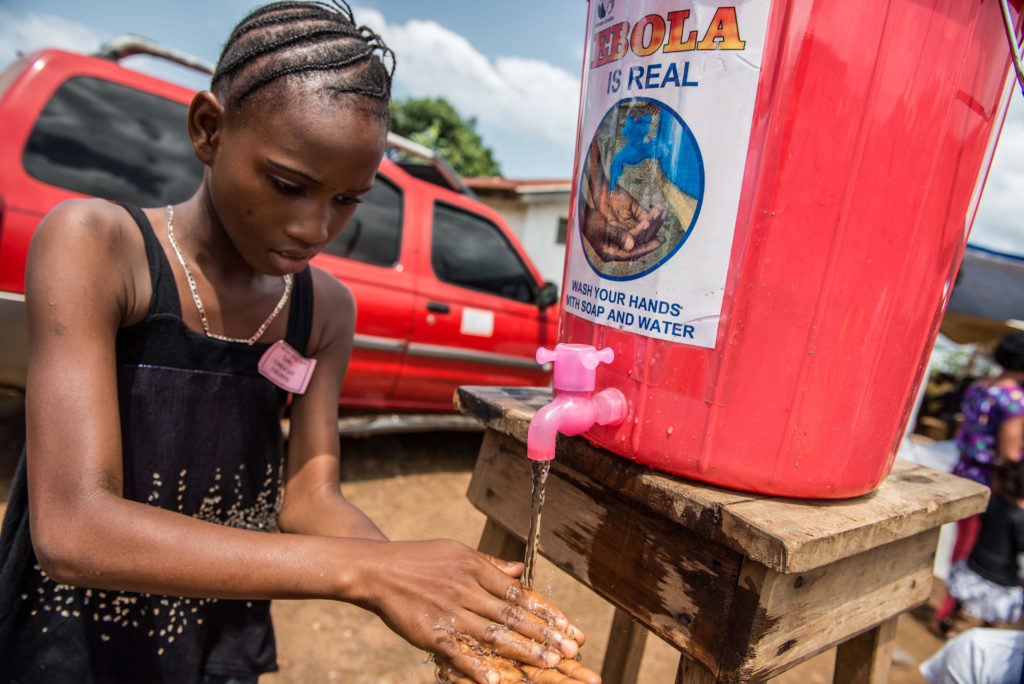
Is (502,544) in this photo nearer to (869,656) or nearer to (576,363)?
(576,363)

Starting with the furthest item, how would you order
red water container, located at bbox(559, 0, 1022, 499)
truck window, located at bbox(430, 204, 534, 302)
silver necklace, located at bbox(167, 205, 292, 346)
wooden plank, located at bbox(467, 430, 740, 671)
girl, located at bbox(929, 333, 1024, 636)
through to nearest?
truck window, located at bbox(430, 204, 534, 302) < girl, located at bbox(929, 333, 1024, 636) < silver necklace, located at bbox(167, 205, 292, 346) < wooden plank, located at bbox(467, 430, 740, 671) < red water container, located at bbox(559, 0, 1022, 499)

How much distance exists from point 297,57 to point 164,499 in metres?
0.83

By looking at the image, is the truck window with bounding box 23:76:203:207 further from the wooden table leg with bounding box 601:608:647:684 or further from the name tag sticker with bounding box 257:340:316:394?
the wooden table leg with bounding box 601:608:647:684

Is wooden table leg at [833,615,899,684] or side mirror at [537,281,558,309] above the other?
side mirror at [537,281,558,309]

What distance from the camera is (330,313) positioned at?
4.45 ft

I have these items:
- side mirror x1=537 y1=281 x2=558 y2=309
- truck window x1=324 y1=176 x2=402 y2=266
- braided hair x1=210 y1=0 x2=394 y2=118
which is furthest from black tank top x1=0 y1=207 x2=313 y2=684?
side mirror x1=537 y1=281 x2=558 y2=309

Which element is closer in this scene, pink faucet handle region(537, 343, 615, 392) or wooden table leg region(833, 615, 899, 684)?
pink faucet handle region(537, 343, 615, 392)

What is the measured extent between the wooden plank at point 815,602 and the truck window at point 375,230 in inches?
124

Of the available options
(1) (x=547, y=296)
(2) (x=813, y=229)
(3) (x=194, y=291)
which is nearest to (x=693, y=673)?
(2) (x=813, y=229)

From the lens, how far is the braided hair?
991 millimetres

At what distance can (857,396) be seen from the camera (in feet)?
2.39

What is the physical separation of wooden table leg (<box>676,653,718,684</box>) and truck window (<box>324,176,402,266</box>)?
122 inches

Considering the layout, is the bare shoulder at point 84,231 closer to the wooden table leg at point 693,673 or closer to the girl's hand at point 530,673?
the girl's hand at point 530,673

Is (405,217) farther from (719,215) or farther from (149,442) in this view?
(719,215)
